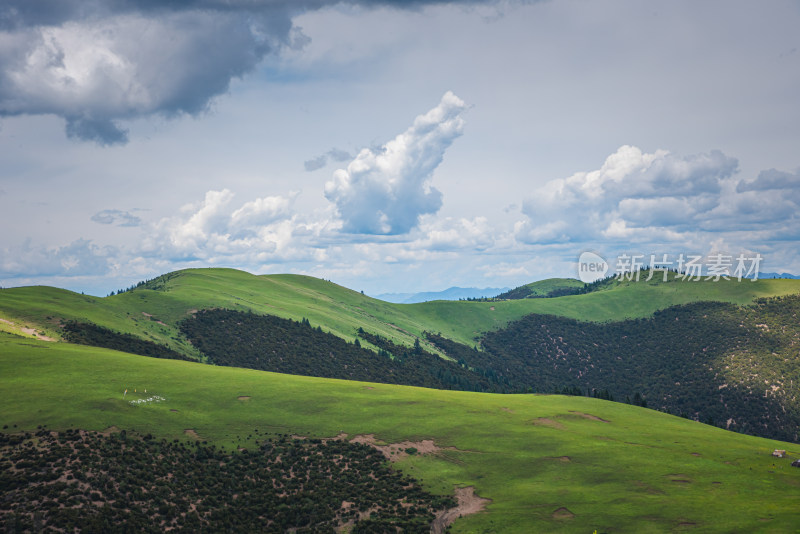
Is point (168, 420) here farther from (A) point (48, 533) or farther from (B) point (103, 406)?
(A) point (48, 533)

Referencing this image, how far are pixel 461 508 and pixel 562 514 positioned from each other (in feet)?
40.8

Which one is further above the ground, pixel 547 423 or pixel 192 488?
pixel 547 423

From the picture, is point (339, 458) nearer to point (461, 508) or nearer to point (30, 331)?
point (461, 508)

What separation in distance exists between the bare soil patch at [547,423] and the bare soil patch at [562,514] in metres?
34.0

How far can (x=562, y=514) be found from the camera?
5831 cm

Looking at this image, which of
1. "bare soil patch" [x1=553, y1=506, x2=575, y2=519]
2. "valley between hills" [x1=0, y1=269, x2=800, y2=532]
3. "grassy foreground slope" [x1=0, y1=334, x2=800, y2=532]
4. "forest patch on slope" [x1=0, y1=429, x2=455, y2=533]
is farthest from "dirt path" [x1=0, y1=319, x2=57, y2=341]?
"bare soil patch" [x1=553, y1=506, x2=575, y2=519]

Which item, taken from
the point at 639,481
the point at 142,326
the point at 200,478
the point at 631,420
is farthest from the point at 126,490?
the point at 142,326

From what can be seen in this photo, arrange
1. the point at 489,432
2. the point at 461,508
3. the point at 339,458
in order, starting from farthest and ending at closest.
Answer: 1. the point at 489,432
2. the point at 339,458
3. the point at 461,508

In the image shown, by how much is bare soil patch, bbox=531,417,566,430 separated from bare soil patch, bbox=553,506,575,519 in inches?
1337

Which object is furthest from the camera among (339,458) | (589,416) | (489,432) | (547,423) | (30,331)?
(30,331)

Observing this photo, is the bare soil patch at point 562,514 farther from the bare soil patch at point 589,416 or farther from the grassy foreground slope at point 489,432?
the bare soil patch at point 589,416

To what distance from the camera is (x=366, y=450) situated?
80.5 meters

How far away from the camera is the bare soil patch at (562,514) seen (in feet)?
189

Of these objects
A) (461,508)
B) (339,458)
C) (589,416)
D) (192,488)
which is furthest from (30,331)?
(589,416)
